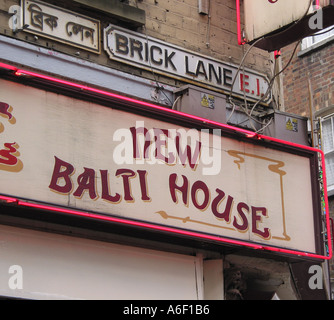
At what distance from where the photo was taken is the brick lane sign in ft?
33.4

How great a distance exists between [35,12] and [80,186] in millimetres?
2061

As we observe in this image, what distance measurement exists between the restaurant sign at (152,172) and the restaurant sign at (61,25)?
103 cm

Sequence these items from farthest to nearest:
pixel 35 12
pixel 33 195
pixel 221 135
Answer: pixel 221 135 → pixel 35 12 → pixel 33 195

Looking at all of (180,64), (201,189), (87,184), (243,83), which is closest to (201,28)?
(180,64)

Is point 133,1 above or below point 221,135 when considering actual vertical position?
above

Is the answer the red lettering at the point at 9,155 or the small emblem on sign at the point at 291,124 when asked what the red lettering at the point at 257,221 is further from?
the red lettering at the point at 9,155

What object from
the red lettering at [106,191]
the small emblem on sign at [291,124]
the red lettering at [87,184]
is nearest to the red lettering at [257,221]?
the small emblem on sign at [291,124]

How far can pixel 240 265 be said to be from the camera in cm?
1047

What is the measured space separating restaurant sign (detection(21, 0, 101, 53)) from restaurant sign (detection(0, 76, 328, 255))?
1.03 metres

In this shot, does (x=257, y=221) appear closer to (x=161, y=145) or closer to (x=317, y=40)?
(x=161, y=145)

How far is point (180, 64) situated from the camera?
10.8 m
